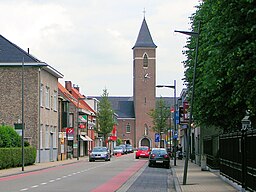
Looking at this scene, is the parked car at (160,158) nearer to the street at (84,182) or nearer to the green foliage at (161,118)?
the street at (84,182)

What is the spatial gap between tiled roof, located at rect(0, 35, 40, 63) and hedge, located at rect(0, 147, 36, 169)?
30.9 ft

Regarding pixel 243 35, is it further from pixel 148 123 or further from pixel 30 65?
pixel 148 123

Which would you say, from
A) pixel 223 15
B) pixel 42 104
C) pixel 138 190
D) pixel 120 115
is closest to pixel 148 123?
pixel 120 115

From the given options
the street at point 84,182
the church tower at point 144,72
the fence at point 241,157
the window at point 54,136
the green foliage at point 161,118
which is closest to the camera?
the fence at point 241,157

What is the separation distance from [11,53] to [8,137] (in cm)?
1357

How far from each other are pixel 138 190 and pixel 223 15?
1082 cm

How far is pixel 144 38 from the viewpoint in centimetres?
14725

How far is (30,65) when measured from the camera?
57812 millimetres

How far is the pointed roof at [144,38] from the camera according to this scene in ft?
479

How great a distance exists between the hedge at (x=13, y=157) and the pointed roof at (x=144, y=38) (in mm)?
95039

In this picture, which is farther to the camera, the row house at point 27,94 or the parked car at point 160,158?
the row house at point 27,94

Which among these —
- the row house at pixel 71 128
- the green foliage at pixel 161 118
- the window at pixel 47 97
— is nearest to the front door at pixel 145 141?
the row house at pixel 71 128

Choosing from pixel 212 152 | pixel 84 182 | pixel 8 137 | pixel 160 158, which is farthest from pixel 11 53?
pixel 84 182

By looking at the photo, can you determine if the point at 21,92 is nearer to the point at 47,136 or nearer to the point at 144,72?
the point at 47,136
